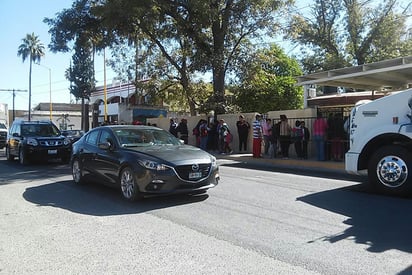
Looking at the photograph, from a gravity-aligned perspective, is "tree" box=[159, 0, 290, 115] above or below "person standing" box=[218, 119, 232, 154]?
above

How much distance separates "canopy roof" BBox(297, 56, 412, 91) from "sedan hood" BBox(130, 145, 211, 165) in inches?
327

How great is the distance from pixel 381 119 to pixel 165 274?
5659 mm

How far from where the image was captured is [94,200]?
8141 millimetres

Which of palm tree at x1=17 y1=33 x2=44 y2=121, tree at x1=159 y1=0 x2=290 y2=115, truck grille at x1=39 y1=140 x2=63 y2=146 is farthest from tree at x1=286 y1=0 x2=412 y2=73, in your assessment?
palm tree at x1=17 y1=33 x2=44 y2=121

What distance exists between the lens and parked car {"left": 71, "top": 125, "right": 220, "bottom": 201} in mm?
7332

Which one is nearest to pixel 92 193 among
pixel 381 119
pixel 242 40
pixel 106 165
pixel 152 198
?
pixel 106 165

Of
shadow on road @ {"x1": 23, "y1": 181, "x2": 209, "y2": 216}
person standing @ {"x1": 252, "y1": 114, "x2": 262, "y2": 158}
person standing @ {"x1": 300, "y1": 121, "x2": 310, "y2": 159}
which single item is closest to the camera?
shadow on road @ {"x1": 23, "y1": 181, "x2": 209, "y2": 216}

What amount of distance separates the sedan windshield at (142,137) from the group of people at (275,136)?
686 centimetres

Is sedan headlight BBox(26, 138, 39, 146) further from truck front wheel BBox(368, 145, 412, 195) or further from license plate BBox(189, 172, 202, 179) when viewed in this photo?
truck front wheel BBox(368, 145, 412, 195)

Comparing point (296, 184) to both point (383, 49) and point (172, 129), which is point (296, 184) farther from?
point (383, 49)

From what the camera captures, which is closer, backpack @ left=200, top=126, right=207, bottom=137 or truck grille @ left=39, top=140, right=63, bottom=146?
truck grille @ left=39, top=140, right=63, bottom=146

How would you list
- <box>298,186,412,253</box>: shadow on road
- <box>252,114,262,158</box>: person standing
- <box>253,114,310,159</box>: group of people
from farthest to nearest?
<box>252,114,262,158</box>: person standing, <box>253,114,310,159</box>: group of people, <box>298,186,412,253</box>: shadow on road

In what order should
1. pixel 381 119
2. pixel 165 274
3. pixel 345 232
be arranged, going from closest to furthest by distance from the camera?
pixel 165 274 < pixel 345 232 < pixel 381 119

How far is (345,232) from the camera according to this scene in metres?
5.57
